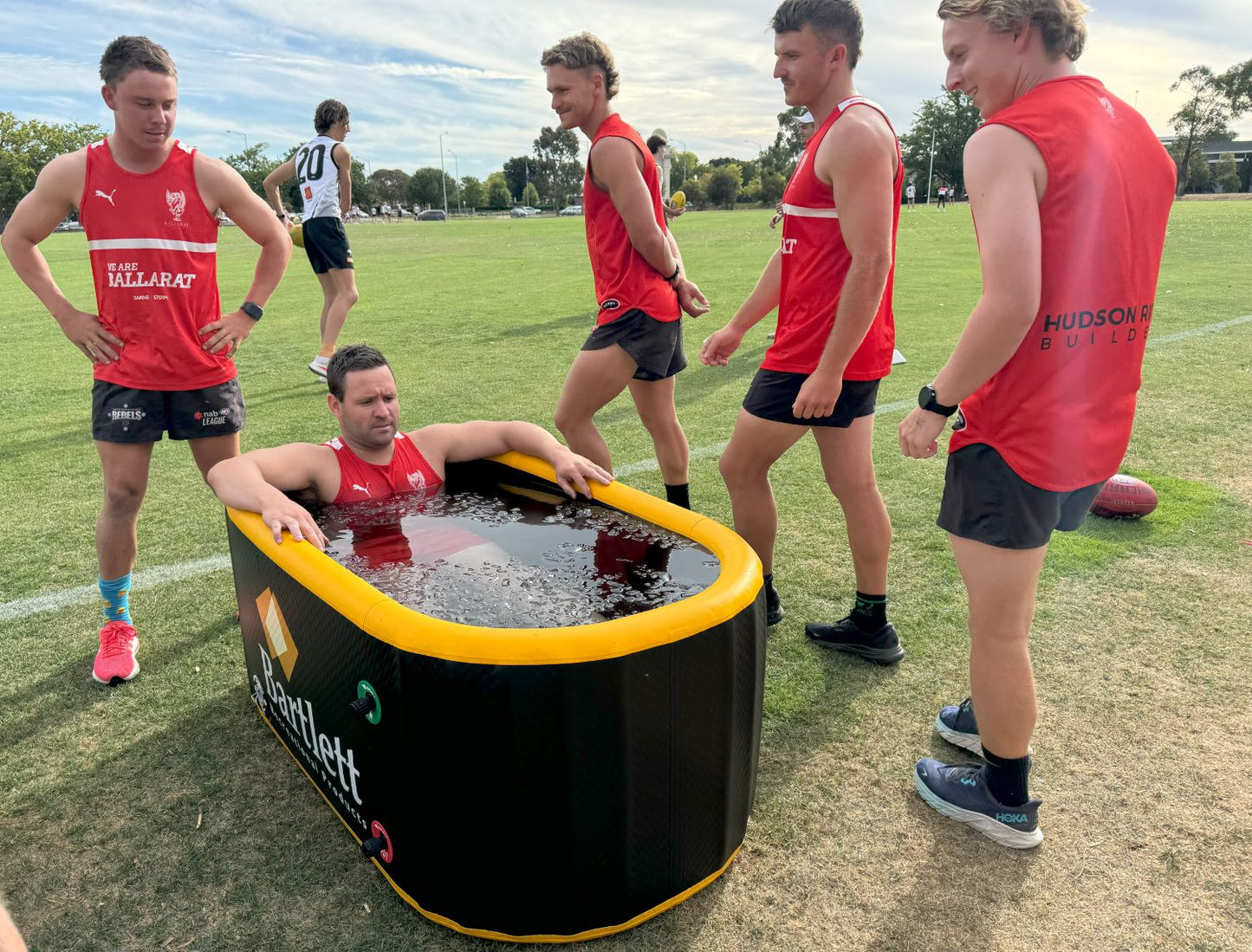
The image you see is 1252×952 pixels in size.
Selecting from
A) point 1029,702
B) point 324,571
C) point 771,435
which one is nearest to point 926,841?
point 1029,702

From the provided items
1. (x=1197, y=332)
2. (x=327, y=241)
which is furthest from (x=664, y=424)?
(x=1197, y=332)

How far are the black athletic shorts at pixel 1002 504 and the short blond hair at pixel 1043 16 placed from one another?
2.99 feet

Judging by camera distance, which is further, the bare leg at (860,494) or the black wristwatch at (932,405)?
the bare leg at (860,494)

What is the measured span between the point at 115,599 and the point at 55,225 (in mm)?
1353

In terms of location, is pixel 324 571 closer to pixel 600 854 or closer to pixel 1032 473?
pixel 600 854

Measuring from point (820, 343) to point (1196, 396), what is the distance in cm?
534

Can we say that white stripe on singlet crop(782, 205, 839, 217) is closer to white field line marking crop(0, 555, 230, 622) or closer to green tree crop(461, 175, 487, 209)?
white field line marking crop(0, 555, 230, 622)

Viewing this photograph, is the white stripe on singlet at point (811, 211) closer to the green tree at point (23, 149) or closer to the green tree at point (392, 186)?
the green tree at point (23, 149)

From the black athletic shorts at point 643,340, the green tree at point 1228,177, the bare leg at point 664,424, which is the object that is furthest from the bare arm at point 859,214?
the green tree at point 1228,177

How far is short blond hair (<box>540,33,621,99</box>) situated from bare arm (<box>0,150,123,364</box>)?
69.8 inches

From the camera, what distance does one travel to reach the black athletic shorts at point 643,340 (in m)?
3.81

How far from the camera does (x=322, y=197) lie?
800 centimetres

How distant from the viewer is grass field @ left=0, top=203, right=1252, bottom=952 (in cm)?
210

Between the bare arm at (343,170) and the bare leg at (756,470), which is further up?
the bare arm at (343,170)
